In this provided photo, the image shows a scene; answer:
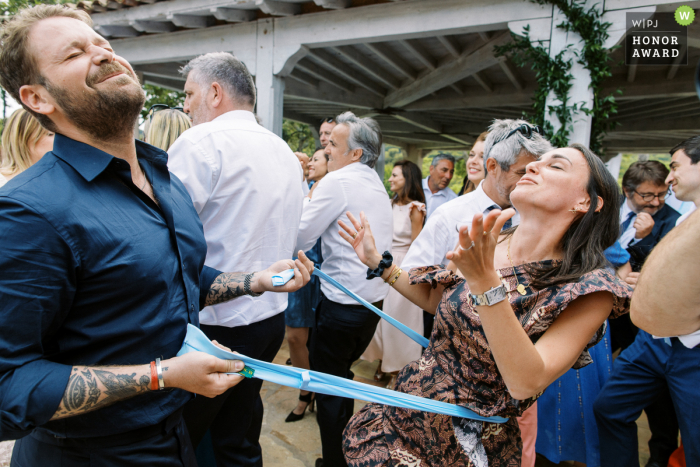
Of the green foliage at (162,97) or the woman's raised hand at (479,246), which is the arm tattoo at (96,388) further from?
the green foliage at (162,97)

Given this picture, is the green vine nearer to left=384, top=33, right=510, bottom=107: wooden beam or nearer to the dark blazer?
the dark blazer

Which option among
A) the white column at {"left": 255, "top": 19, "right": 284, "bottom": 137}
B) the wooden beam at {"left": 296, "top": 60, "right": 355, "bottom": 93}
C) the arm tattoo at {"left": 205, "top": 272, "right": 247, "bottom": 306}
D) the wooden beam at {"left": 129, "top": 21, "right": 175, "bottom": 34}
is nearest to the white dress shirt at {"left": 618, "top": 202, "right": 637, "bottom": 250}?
the arm tattoo at {"left": 205, "top": 272, "right": 247, "bottom": 306}

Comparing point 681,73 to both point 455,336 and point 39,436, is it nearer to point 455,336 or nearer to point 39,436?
point 455,336

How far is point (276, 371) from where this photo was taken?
4.05 feet

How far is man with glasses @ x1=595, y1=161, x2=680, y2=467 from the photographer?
9.30 ft

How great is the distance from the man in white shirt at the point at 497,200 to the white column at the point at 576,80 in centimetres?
186

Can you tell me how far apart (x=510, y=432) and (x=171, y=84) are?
9.51m

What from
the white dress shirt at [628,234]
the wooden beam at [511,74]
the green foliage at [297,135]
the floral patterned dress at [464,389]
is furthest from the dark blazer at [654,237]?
the green foliage at [297,135]

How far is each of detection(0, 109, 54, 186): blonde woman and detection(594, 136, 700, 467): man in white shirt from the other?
10.00ft

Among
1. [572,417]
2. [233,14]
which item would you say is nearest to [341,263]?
[572,417]

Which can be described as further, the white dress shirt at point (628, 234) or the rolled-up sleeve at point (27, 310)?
the white dress shirt at point (628, 234)

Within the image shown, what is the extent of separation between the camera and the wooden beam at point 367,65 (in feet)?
19.5

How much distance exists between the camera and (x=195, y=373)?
107 cm

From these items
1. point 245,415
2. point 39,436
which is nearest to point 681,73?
point 245,415
